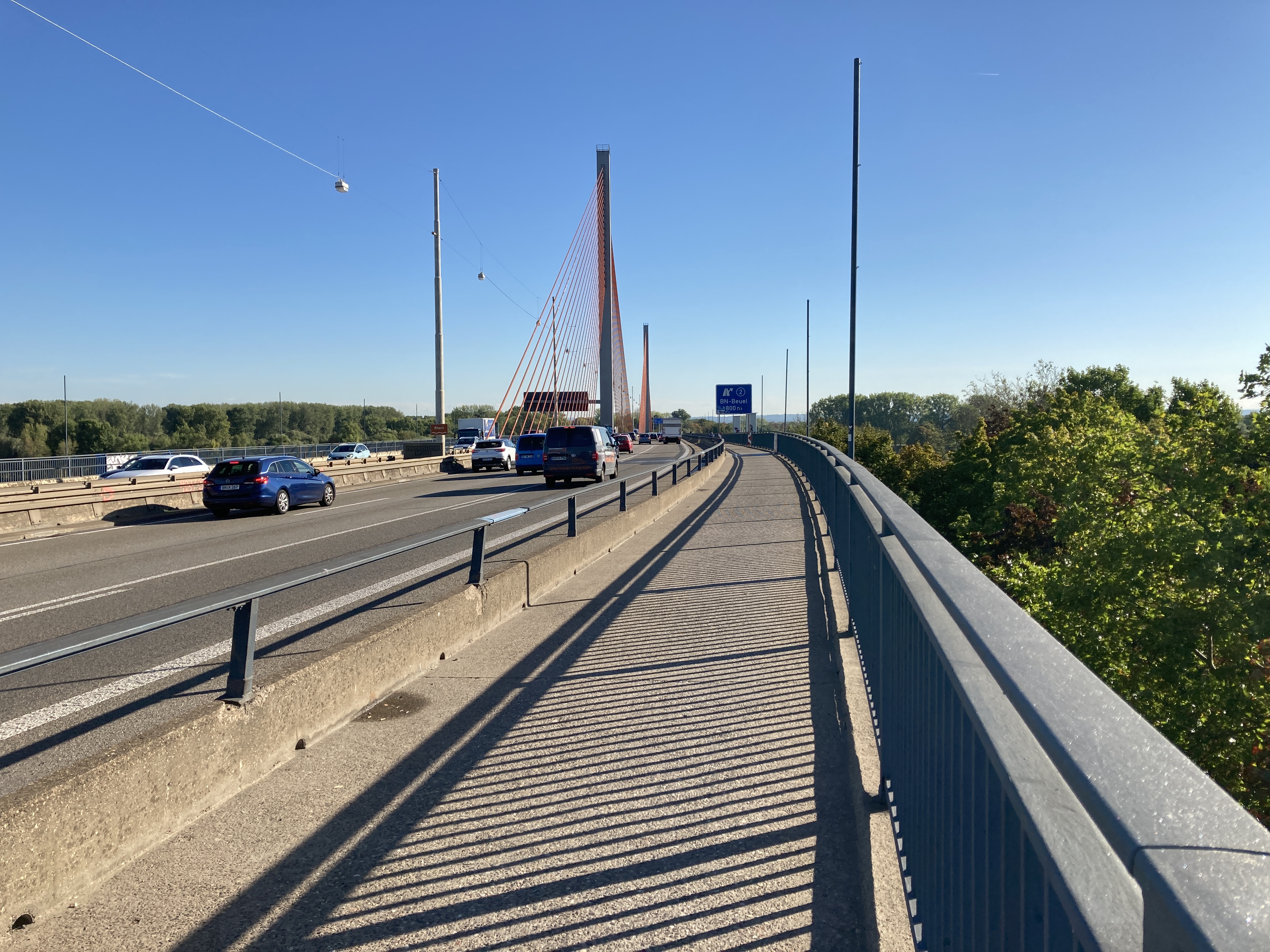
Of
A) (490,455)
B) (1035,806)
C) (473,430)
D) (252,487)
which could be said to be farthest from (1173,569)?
(473,430)

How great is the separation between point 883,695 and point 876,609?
672 millimetres

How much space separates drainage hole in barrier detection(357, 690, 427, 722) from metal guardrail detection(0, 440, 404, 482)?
24.1 meters

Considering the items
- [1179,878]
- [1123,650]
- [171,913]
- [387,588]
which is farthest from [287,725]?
[1123,650]

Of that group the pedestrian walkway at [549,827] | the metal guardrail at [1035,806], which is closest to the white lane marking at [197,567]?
the pedestrian walkway at [549,827]

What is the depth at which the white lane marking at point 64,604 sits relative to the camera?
910 centimetres

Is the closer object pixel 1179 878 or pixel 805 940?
pixel 1179 878

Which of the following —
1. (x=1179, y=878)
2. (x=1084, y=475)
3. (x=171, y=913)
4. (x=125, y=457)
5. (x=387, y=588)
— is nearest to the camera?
(x=1179, y=878)

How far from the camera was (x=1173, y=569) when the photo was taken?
30.4 m

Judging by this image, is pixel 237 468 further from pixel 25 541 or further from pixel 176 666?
pixel 176 666

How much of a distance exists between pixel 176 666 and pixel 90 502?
15633mm

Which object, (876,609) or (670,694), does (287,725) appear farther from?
(876,609)

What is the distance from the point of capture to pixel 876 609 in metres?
4.69

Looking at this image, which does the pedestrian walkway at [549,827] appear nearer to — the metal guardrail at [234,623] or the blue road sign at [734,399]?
the metal guardrail at [234,623]

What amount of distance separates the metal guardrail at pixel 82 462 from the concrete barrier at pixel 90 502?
4.53 m
